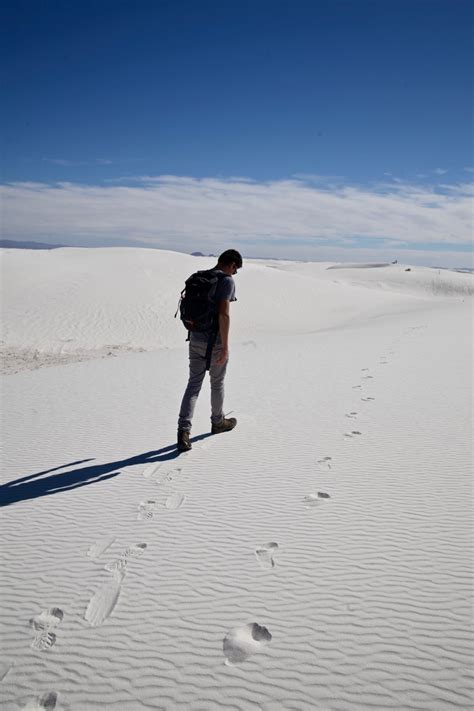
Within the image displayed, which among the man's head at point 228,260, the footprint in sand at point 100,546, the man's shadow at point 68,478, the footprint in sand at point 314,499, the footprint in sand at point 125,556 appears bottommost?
the man's shadow at point 68,478

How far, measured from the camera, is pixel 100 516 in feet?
11.2

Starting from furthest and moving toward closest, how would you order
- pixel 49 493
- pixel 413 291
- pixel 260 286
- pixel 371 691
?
→ pixel 413 291, pixel 260 286, pixel 49 493, pixel 371 691

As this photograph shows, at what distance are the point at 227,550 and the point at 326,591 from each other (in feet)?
2.48

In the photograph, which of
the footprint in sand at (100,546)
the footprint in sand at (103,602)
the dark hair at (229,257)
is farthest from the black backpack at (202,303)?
the footprint in sand at (103,602)

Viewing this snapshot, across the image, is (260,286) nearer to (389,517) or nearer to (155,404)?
(155,404)

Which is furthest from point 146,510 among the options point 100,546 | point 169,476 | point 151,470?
point 151,470

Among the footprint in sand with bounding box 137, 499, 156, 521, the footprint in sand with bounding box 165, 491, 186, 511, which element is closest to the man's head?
the footprint in sand with bounding box 165, 491, 186, 511

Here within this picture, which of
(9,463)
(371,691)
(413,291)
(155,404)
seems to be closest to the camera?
(371,691)

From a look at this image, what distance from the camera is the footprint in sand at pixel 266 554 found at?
2732mm

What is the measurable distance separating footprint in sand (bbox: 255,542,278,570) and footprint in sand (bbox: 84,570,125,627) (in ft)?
3.01

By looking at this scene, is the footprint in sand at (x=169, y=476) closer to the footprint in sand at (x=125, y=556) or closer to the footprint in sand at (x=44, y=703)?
the footprint in sand at (x=125, y=556)

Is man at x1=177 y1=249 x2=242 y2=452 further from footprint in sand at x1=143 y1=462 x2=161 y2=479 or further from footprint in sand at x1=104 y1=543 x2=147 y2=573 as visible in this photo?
footprint in sand at x1=104 y1=543 x2=147 y2=573

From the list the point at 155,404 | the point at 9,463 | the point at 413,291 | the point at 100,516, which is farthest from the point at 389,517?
the point at 413,291

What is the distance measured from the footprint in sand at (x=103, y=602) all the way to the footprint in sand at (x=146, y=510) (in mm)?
723
